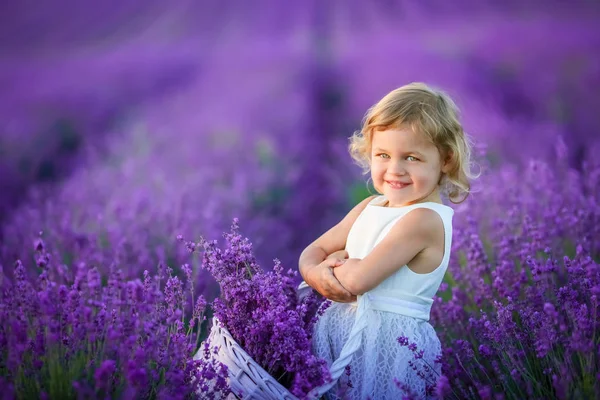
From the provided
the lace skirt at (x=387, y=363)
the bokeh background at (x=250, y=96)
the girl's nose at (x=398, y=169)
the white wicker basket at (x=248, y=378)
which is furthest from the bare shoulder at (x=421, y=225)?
the bokeh background at (x=250, y=96)

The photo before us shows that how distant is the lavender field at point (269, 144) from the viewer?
2.28 m

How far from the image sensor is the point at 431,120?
1857mm

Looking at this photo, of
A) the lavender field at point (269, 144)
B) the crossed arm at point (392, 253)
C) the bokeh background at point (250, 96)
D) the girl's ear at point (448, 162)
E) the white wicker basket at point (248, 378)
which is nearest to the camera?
the white wicker basket at point (248, 378)

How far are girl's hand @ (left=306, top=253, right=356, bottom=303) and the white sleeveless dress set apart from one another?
0.05 metres

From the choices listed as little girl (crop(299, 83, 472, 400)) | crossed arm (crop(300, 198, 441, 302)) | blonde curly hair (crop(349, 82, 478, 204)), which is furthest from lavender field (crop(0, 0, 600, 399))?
blonde curly hair (crop(349, 82, 478, 204))

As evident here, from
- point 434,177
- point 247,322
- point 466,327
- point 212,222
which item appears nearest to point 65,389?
point 247,322

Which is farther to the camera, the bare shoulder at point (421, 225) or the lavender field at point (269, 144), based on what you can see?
the lavender field at point (269, 144)

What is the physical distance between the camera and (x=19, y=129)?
170 inches

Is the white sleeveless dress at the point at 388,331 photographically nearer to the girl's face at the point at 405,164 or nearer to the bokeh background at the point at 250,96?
the girl's face at the point at 405,164

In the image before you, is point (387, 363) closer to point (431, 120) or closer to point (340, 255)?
point (340, 255)

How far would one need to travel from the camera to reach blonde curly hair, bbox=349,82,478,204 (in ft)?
6.12

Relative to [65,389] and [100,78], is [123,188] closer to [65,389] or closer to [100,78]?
[100,78]

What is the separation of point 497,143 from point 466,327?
7.19ft

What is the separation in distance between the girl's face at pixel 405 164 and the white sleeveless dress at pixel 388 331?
0.16 ft
